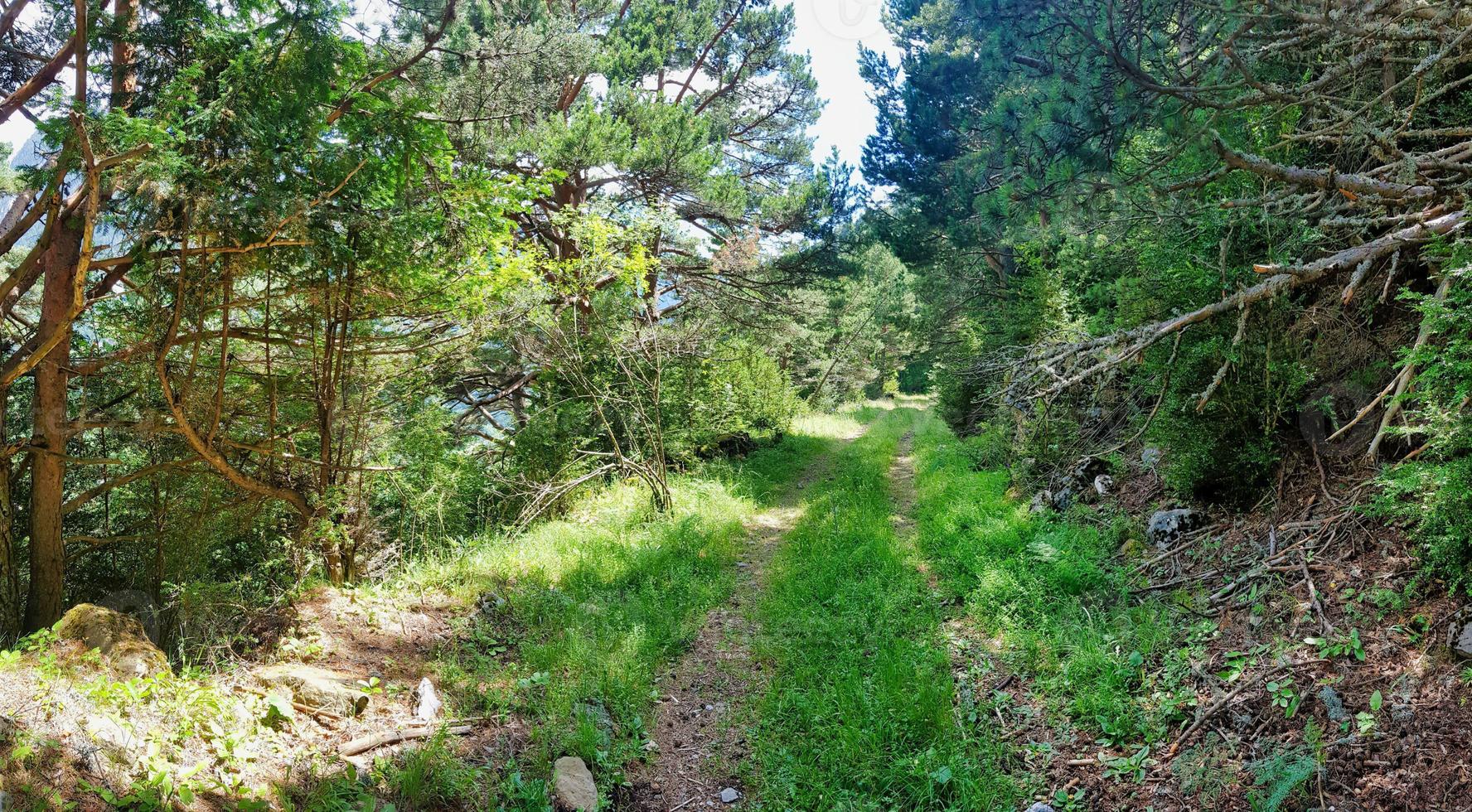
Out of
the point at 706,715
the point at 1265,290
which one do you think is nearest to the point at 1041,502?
the point at 1265,290

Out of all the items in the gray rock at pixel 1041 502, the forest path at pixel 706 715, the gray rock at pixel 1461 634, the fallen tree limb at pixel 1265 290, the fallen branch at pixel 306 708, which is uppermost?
the fallen tree limb at pixel 1265 290

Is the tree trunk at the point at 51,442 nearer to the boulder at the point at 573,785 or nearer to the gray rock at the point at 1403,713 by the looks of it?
the boulder at the point at 573,785

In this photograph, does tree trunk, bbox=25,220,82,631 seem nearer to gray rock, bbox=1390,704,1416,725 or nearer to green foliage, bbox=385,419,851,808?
green foliage, bbox=385,419,851,808

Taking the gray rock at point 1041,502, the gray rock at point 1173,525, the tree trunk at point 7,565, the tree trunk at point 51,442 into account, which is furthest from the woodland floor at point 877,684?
the tree trunk at point 7,565

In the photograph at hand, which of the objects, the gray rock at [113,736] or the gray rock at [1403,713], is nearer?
the gray rock at [113,736]

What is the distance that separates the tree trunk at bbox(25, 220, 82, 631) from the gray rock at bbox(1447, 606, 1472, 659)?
350 inches

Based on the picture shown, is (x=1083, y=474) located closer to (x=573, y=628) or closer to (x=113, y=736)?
(x=573, y=628)

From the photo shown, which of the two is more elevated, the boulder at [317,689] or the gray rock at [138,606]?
the gray rock at [138,606]

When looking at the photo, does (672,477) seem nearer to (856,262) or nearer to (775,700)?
(775,700)

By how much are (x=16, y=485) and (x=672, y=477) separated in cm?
734

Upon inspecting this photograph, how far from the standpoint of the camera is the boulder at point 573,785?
12.2ft

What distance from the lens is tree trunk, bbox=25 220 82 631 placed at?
5164 millimetres

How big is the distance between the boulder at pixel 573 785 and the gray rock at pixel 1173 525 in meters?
4.84

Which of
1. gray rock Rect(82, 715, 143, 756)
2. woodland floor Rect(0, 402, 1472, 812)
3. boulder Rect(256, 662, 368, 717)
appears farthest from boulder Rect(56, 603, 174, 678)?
gray rock Rect(82, 715, 143, 756)
